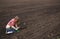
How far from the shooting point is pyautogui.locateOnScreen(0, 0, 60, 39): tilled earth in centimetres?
222

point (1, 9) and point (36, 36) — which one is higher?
point (1, 9)

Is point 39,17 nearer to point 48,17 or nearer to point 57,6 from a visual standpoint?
point 48,17

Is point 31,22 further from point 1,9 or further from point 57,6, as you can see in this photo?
point 57,6

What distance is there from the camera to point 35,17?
2.78m

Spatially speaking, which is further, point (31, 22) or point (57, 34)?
point (31, 22)

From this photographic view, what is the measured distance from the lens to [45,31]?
2.33m

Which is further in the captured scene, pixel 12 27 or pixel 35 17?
pixel 35 17

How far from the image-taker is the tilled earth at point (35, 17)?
87.6 inches

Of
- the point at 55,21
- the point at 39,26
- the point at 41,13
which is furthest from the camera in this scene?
the point at 41,13

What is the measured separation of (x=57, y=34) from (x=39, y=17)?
64 centimetres

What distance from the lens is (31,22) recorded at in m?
2.56

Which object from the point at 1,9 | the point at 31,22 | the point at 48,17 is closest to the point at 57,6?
the point at 48,17

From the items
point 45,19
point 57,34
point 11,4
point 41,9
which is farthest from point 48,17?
point 11,4

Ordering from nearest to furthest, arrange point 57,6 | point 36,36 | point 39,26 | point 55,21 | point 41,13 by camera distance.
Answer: point 36,36
point 39,26
point 55,21
point 41,13
point 57,6
